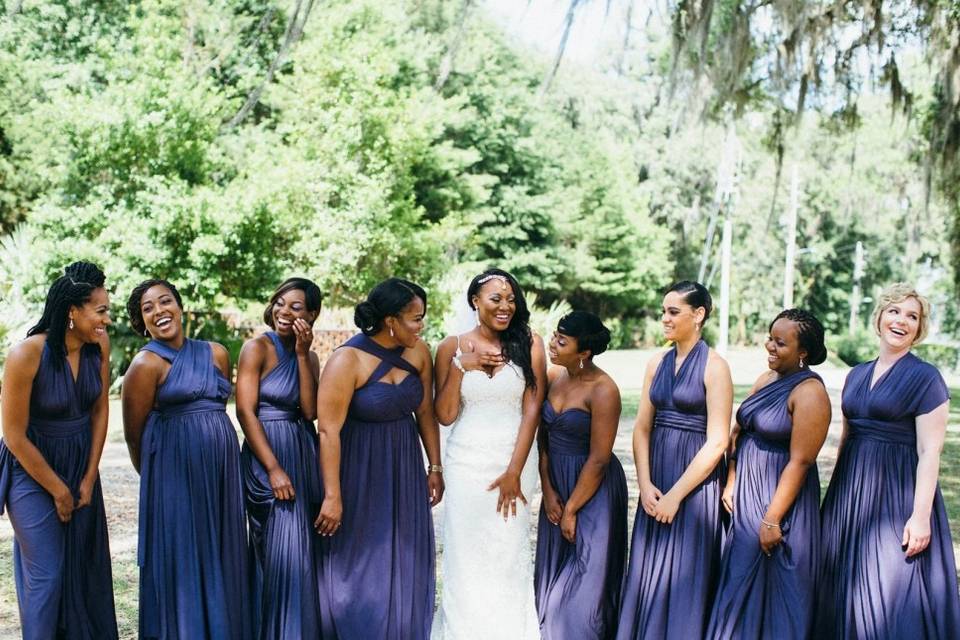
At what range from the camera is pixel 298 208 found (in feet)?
73.3

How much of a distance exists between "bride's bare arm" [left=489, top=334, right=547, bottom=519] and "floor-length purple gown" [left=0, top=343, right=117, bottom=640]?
1.94m

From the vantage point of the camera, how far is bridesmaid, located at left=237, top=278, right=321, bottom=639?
4625 millimetres

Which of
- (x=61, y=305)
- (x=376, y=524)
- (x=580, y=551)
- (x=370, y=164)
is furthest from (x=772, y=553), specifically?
(x=370, y=164)

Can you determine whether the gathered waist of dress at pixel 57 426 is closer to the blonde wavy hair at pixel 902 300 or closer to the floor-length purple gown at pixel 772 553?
the floor-length purple gown at pixel 772 553

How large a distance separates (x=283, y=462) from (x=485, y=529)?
1.07 m

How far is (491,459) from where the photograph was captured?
16.4 ft

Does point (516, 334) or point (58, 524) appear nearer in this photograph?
point (58, 524)

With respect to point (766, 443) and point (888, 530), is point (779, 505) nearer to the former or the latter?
point (766, 443)

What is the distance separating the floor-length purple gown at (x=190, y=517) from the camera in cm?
457

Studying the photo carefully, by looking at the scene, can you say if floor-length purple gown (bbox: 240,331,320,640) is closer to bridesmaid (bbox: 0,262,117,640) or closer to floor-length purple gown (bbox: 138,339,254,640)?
floor-length purple gown (bbox: 138,339,254,640)

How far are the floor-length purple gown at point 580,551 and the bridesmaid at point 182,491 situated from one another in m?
1.46

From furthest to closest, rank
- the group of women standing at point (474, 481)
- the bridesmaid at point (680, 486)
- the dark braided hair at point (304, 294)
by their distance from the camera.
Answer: the dark braided hair at point (304, 294) → the bridesmaid at point (680, 486) → the group of women standing at point (474, 481)

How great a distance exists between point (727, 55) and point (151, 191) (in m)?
12.6

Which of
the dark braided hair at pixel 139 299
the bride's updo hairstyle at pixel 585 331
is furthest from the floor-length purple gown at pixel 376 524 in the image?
the dark braided hair at pixel 139 299
